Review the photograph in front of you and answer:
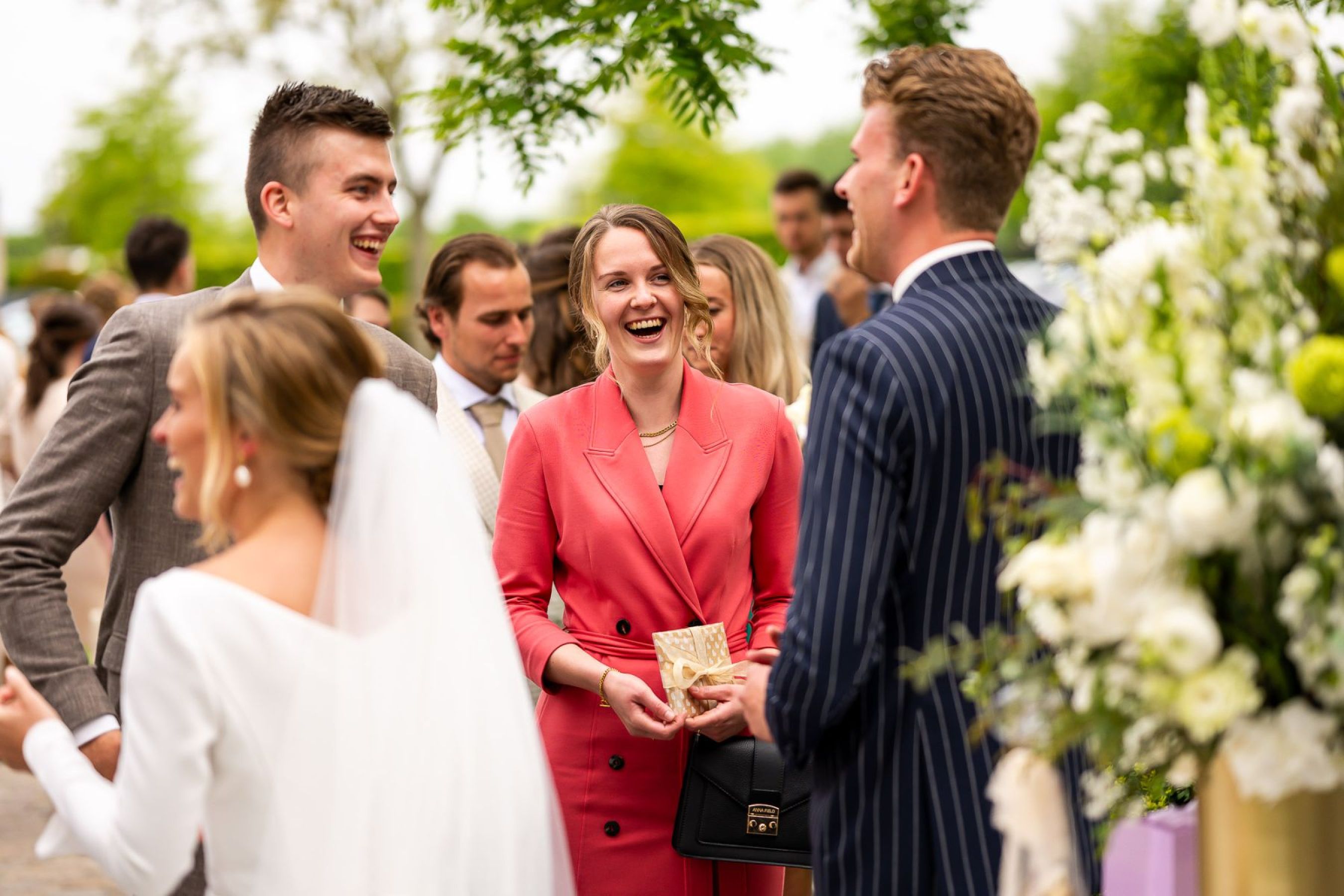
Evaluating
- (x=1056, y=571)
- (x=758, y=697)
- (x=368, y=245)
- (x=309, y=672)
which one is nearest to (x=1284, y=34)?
(x=1056, y=571)

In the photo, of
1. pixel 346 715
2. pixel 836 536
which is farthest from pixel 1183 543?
pixel 346 715

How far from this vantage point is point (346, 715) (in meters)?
2.34

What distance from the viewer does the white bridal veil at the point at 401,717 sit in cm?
232

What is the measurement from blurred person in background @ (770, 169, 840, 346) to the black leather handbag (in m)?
5.65

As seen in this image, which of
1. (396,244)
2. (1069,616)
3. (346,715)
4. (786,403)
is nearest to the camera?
(1069,616)

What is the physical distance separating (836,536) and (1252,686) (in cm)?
84

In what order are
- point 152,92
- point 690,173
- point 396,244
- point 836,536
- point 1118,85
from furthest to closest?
point 690,173 → point 396,244 → point 152,92 → point 1118,85 → point 836,536

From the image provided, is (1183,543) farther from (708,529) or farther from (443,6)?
(443,6)

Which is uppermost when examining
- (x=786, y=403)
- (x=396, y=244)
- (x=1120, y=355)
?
(x=396, y=244)

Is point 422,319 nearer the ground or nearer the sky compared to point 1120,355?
nearer the sky

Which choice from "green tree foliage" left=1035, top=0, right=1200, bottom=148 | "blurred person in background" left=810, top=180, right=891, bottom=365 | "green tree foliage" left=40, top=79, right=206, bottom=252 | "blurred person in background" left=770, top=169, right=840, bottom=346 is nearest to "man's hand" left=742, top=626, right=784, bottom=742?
"green tree foliage" left=1035, top=0, right=1200, bottom=148

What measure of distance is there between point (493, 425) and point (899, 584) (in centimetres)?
279

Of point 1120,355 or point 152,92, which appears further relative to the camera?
point 152,92

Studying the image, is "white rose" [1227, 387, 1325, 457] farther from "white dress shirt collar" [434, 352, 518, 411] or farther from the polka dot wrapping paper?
"white dress shirt collar" [434, 352, 518, 411]
